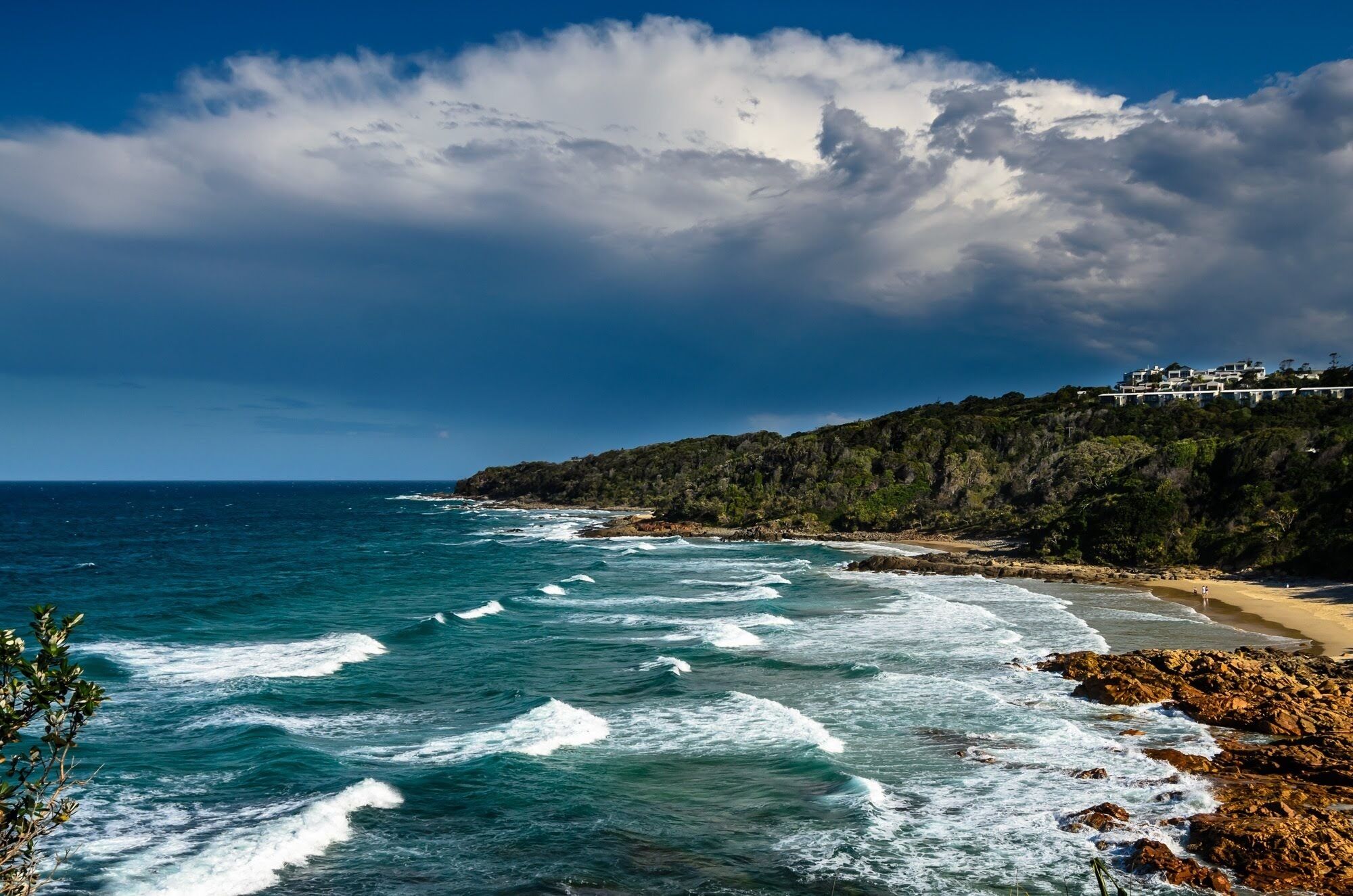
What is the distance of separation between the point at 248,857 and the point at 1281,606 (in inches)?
1690

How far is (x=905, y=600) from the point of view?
1788 inches

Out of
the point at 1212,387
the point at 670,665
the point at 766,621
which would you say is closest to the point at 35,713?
the point at 670,665

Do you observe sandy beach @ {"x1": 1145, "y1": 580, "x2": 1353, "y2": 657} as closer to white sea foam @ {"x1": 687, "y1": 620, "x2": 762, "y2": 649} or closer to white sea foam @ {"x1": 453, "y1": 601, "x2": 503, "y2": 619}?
white sea foam @ {"x1": 687, "y1": 620, "x2": 762, "y2": 649}

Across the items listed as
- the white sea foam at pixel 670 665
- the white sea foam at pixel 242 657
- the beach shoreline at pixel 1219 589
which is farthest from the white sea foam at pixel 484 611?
Answer: the beach shoreline at pixel 1219 589

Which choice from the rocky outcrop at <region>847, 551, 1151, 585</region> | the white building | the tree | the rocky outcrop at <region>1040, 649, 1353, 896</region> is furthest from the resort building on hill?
the tree

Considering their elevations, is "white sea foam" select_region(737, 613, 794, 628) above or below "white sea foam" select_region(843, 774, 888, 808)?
above

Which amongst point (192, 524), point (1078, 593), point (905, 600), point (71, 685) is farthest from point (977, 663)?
point (192, 524)

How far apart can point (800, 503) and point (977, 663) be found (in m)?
67.4

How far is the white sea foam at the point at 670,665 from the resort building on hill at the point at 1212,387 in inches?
3719

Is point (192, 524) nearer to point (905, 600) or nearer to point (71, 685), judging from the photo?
point (905, 600)

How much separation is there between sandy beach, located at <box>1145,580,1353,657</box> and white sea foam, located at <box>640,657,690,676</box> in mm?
21178

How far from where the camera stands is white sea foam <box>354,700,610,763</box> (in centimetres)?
2241

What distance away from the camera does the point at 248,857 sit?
54.0ft

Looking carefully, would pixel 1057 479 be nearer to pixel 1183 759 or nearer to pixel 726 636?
pixel 726 636
